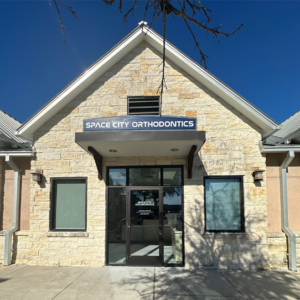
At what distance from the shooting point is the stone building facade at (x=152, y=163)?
7.68 meters

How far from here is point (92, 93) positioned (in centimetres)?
851

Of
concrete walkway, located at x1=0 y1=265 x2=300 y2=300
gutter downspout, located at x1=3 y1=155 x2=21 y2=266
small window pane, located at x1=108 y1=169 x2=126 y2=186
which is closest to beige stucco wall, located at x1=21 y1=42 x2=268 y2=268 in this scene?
small window pane, located at x1=108 y1=169 x2=126 y2=186

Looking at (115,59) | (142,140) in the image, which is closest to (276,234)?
(142,140)

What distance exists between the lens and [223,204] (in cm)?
795

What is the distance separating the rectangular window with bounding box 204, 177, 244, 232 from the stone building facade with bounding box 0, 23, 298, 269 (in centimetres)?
18

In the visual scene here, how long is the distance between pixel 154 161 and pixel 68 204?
2.83 metres

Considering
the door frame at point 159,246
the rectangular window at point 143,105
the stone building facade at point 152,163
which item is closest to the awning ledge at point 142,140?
the stone building facade at point 152,163

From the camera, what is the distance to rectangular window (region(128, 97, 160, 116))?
27.5 feet

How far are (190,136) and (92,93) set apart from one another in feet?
12.2

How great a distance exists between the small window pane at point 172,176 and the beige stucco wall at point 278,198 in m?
2.66

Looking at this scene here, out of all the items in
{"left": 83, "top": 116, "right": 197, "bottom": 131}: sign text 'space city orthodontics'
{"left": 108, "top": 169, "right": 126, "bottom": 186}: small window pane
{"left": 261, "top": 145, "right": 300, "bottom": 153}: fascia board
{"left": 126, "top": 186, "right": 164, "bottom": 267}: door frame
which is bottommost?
{"left": 126, "top": 186, "right": 164, "bottom": 267}: door frame

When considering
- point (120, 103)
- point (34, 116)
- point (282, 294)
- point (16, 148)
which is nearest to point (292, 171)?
point (282, 294)

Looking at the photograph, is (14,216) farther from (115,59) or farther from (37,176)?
(115,59)

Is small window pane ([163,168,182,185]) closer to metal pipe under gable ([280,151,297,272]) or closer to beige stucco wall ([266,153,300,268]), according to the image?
beige stucco wall ([266,153,300,268])
